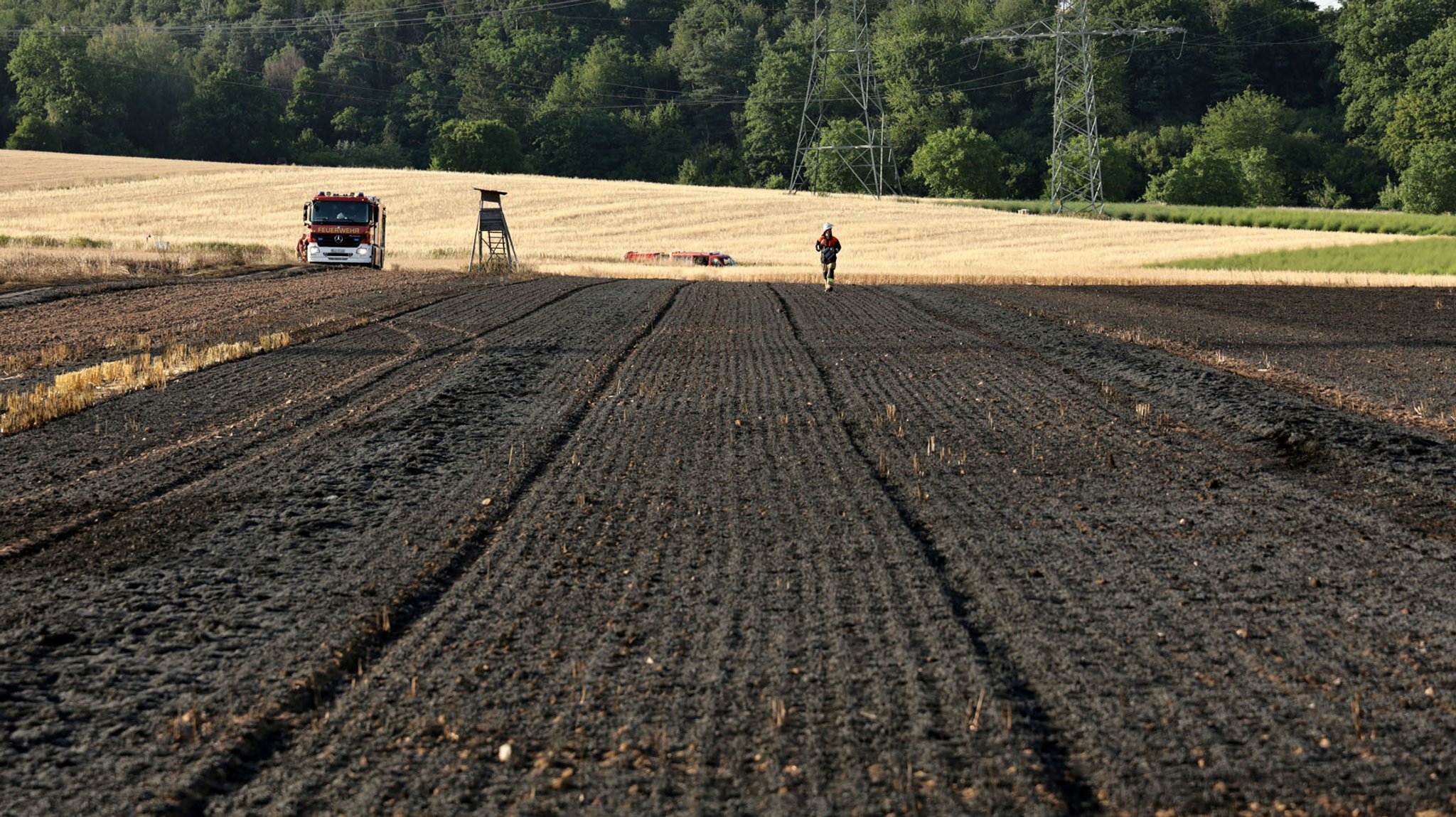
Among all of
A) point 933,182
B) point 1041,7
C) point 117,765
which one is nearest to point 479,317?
point 117,765

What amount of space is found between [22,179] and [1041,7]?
85.2 m

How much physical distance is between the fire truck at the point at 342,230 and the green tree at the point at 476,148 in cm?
6254

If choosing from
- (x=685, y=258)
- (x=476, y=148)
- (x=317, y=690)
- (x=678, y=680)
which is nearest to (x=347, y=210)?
(x=685, y=258)

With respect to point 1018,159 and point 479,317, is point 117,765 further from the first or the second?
point 1018,159

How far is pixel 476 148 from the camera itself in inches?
3861

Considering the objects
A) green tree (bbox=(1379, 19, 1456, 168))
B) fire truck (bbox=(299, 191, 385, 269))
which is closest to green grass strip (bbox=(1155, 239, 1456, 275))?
fire truck (bbox=(299, 191, 385, 269))

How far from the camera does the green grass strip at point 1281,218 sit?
64.0 metres

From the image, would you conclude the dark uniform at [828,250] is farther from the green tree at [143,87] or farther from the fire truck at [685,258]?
the green tree at [143,87]

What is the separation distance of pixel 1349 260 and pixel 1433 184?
4033 centimetres

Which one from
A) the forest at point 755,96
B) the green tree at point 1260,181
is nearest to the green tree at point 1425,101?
the forest at point 755,96

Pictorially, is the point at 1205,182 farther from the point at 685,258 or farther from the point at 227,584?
the point at 227,584

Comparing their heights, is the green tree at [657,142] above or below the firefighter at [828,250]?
above

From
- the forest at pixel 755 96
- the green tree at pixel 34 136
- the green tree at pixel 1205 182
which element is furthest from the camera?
the forest at pixel 755 96

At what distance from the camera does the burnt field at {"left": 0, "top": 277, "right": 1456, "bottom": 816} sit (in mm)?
4457
